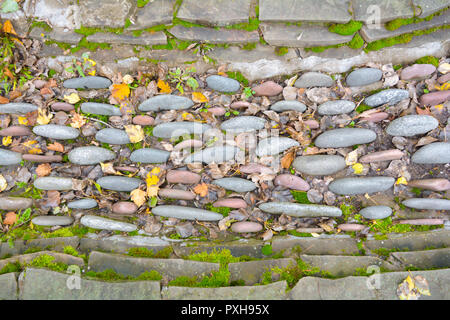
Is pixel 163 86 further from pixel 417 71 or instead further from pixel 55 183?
pixel 417 71

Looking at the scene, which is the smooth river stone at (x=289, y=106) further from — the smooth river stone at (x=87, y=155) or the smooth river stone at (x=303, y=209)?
the smooth river stone at (x=87, y=155)

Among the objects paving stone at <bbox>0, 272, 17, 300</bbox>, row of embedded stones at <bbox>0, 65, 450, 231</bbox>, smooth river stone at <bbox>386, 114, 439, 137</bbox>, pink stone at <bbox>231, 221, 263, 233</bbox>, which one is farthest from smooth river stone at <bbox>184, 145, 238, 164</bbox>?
paving stone at <bbox>0, 272, 17, 300</bbox>

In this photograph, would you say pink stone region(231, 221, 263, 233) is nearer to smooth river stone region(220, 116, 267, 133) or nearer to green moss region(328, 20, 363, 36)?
smooth river stone region(220, 116, 267, 133)

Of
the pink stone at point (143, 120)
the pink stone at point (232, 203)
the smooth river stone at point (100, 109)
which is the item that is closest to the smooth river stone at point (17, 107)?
the smooth river stone at point (100, 109)

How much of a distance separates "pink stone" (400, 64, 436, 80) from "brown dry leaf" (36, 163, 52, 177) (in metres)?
3.48

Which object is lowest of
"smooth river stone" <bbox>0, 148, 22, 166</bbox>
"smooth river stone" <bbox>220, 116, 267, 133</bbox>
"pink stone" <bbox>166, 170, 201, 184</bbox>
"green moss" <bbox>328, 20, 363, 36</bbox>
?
"pink stone" <bbox>166, 170, 201, 184</bbox>

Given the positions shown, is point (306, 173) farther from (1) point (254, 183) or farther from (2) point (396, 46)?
(2) point (396, 46)

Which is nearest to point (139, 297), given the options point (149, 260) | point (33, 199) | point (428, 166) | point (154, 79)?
point (149, 260)

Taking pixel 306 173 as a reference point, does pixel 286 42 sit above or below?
above

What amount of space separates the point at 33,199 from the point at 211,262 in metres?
1.79

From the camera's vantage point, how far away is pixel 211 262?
90.3 inches

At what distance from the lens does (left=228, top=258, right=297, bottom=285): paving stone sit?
2213mm

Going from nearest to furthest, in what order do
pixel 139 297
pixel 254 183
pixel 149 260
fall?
1. pixel 139 297
2. pixel 149 260
3. pixel 254 183

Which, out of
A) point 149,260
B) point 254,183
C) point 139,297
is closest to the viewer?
point 139,297
